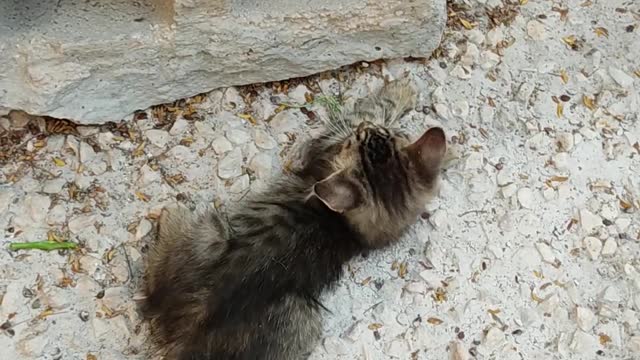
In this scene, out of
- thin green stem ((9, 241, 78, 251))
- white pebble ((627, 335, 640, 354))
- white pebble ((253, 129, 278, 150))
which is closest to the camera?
thin green stem ((9, 241, 78, 251))

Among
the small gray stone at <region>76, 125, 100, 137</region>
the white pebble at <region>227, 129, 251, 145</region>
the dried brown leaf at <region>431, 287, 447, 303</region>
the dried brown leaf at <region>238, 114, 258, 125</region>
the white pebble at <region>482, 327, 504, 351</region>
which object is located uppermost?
the small gray stone at <region>76, 125, 100, 137</region>

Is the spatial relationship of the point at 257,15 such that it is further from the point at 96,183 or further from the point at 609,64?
the point at 609,64

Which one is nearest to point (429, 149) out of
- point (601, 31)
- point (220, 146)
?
point (220, 146)

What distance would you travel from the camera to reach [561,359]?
8.11ft

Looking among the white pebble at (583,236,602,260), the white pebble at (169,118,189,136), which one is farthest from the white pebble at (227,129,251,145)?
the white pebble at (583,236,602,260)

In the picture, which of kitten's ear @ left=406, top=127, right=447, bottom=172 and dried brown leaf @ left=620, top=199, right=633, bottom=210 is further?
dried brown leaf @ left=620, top=199, right=633, bottom=210

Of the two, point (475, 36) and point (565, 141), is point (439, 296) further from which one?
point (475, 36)

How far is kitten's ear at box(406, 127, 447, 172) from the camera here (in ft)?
7.49

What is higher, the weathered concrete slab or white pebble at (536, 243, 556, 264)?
the weathered concrete slab

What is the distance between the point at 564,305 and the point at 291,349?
788 millimetres

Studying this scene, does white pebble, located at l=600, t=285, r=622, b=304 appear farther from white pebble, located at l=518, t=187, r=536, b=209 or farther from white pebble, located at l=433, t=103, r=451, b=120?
white pebble, located at l=433, t=103, r=451, b=120

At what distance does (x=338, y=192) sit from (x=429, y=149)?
263 millimetres

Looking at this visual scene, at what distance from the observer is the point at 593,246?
8.48 ft

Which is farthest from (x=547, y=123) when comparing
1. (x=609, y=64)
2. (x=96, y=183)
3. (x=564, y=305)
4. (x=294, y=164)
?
(x=96, y=183)
